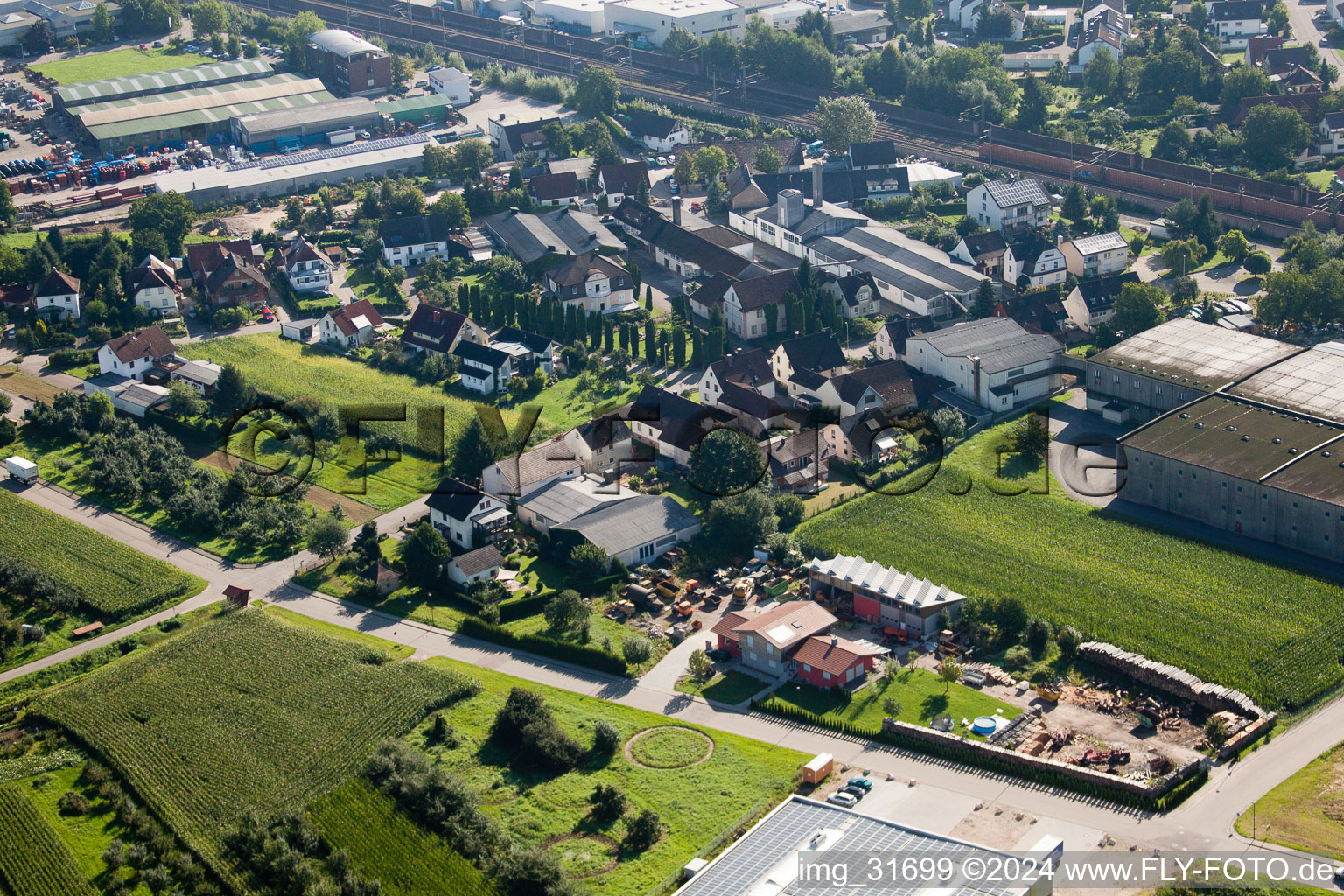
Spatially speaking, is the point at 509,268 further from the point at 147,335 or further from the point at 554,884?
the point at 554,884

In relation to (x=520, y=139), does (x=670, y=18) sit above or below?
above

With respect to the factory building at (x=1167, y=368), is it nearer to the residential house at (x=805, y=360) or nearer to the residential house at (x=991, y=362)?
the residential house at (x=991, y=362)

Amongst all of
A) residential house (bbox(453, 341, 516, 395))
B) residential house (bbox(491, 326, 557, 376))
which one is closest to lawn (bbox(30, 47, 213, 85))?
residential house (bbox(491, 326, 557, 376))

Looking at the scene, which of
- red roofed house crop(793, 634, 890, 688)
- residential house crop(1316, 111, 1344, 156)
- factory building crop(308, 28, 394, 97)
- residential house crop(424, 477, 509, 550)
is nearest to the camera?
red roofed house crop(793, 634, 890, 688)

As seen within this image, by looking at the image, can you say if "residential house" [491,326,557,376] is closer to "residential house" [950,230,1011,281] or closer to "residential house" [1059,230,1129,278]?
"residential house" [950,230,1011,281]

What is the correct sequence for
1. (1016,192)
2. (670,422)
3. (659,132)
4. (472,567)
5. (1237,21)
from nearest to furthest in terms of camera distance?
(472,567) → (670,422) → (1016,192) → (659,132) → (1237,21)

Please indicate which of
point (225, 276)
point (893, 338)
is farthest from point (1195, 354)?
point (225, 276)

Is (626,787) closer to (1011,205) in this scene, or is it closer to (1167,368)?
(1167,368)
